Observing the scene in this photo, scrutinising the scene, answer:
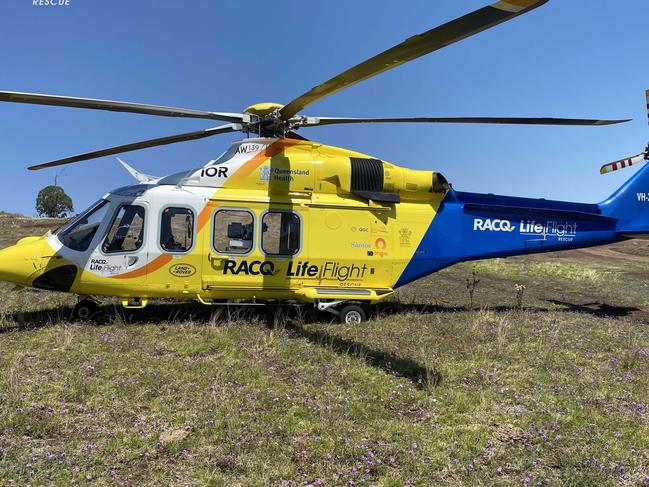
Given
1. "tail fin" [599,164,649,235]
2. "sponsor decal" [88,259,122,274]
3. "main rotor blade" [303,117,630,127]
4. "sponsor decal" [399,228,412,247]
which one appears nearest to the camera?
"main rotor blade" [303,117,630,127]

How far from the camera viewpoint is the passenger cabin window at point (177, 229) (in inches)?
337

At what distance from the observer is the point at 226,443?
4242 millimetres

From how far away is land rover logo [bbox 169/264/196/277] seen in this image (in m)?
8.52

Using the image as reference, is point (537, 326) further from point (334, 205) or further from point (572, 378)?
point (334, 205)

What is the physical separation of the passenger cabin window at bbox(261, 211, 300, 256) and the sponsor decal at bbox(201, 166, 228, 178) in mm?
1292

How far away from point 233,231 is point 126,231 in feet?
7.03

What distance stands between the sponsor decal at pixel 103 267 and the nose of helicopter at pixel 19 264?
1.02 m

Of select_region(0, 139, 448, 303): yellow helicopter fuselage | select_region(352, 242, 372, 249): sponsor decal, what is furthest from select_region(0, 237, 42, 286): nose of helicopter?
select_region(352, 242, 372, 249): sponsor decal

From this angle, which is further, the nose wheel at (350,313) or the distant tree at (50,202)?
the distant tree at (50,202)

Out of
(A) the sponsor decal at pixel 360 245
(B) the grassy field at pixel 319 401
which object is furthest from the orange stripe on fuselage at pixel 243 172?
(A) the sponsor decal at pixel 360 245

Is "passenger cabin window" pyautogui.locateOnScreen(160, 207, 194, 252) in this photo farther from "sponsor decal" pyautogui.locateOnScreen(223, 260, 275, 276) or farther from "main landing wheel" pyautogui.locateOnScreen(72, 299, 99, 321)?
"main landing wheel" pyautogui.locateOnScreen(72, 299, 99, 321)

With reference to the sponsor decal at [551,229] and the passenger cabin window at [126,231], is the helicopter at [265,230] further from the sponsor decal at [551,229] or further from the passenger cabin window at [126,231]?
the sponsor decal at [551,229]

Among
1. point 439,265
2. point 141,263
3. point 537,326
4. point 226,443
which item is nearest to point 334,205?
point 439,265

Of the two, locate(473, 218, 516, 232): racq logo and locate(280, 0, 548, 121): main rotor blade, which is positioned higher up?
locate(280, 0, 548, 121): main rotor blade
